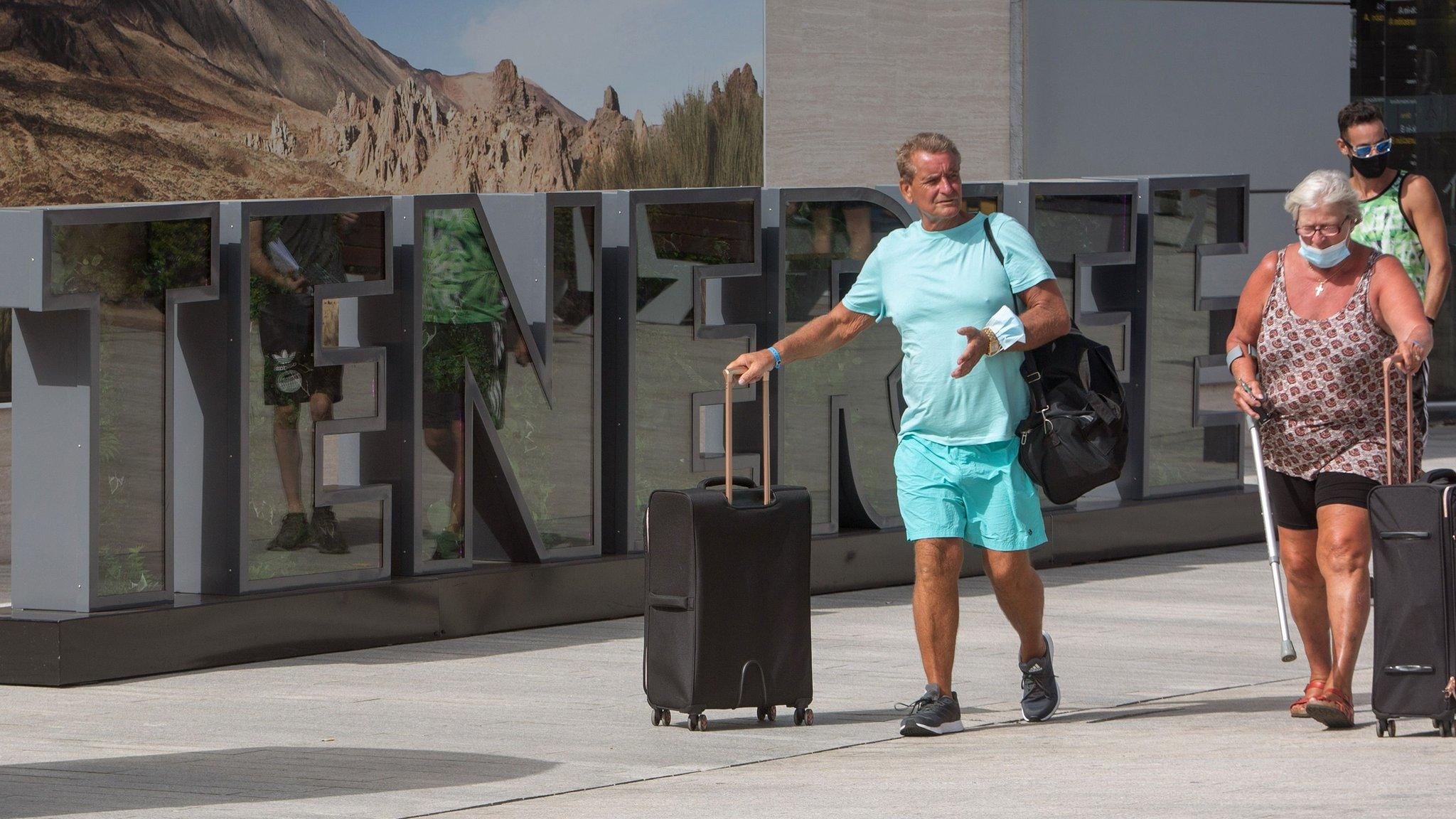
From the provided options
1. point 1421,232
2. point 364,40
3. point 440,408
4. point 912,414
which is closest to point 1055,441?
point 912,414

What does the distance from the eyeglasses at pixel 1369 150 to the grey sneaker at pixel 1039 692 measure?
2.81 metres

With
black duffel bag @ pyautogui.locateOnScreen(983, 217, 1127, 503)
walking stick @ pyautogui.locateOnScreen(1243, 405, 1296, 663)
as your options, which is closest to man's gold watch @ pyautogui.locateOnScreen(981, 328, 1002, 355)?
black duffel bag @ pyautogui.locateOnScreen(983, 217, 1127, 503)

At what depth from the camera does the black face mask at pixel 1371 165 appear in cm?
934

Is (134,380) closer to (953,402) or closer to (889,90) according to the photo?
(953,402)

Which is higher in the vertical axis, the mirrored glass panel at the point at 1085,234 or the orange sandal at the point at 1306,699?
the mirrored glass panel at the point at 1085,234

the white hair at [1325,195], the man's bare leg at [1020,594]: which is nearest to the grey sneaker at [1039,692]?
the man's bare leg at [1020,594]

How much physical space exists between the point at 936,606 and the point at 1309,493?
1267mm

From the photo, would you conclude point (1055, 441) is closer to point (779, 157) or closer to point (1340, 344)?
point (1340, 344)

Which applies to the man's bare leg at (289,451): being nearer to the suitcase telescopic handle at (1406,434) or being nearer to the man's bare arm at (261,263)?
the man's bare arm at (261,263)

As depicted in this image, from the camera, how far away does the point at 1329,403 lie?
739 cm

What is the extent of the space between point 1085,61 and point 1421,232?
8256 mm

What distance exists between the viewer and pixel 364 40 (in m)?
14.1

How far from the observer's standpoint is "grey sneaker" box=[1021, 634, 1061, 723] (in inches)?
302

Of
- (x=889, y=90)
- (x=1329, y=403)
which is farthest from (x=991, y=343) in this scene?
(x=889, y=90)
